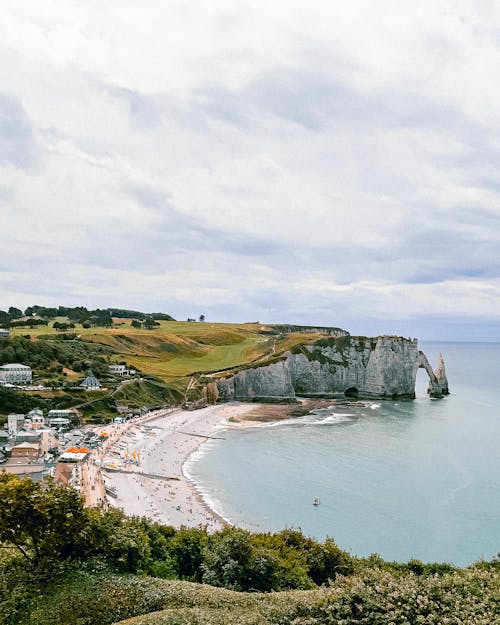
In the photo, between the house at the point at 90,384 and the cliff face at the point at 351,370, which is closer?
the house at the point at 90,384

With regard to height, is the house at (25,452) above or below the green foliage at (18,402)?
below

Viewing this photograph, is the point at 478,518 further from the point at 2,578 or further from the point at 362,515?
the point at 2,578

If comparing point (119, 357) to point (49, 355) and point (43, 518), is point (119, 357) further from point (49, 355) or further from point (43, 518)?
point (43, 518)

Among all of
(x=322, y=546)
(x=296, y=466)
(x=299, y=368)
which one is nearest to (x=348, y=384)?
(x=299, y=368)

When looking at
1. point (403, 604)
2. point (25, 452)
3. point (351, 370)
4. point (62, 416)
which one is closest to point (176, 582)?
point (403, 604)

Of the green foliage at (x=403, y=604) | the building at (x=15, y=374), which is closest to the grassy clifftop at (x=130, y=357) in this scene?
the building at (x=15, y=374)

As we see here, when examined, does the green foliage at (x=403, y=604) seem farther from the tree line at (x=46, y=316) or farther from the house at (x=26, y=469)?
the tree line at (x=46, y=316)

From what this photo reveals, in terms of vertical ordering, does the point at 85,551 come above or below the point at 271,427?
above
